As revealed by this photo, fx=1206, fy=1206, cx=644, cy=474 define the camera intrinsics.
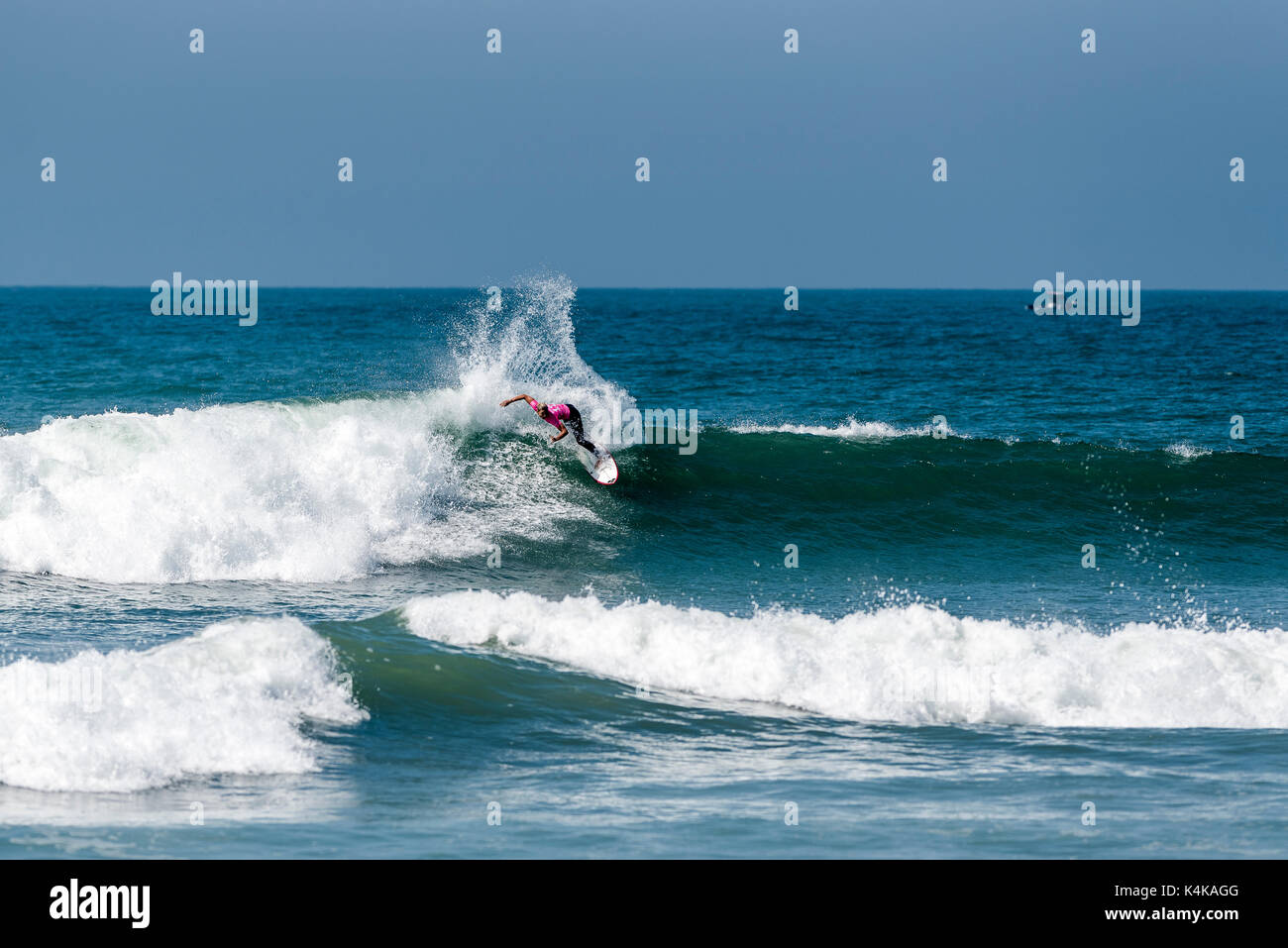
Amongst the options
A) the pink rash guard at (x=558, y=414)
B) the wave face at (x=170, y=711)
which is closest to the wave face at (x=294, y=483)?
the pink rash guard at (x=558, y=414)

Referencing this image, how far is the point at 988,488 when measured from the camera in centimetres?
2094

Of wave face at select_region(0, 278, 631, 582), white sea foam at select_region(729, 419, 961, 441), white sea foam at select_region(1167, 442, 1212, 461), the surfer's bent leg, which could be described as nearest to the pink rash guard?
the surfer's bent leg

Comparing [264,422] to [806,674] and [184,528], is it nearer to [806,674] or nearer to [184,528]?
[184,528]

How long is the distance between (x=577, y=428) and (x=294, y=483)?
4402 mm

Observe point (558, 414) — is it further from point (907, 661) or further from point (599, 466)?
point (907, 661)

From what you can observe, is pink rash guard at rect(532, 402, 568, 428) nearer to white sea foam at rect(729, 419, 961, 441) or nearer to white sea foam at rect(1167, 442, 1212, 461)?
white sea foam at rect(729, 419, 961, 441)

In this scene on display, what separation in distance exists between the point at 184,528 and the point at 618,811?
1020 centimetres

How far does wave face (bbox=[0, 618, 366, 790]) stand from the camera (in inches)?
332

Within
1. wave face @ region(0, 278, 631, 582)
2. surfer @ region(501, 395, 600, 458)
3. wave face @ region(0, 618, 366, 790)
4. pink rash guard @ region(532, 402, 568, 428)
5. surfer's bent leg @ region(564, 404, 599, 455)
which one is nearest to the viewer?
wave face @ region(0, 618, 366, 790)

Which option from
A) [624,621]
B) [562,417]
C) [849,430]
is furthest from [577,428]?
[849,430]

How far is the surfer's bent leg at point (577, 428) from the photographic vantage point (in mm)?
18906

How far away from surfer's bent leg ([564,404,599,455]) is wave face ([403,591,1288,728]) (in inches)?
236

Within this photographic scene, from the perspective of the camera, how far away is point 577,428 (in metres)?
19.2
